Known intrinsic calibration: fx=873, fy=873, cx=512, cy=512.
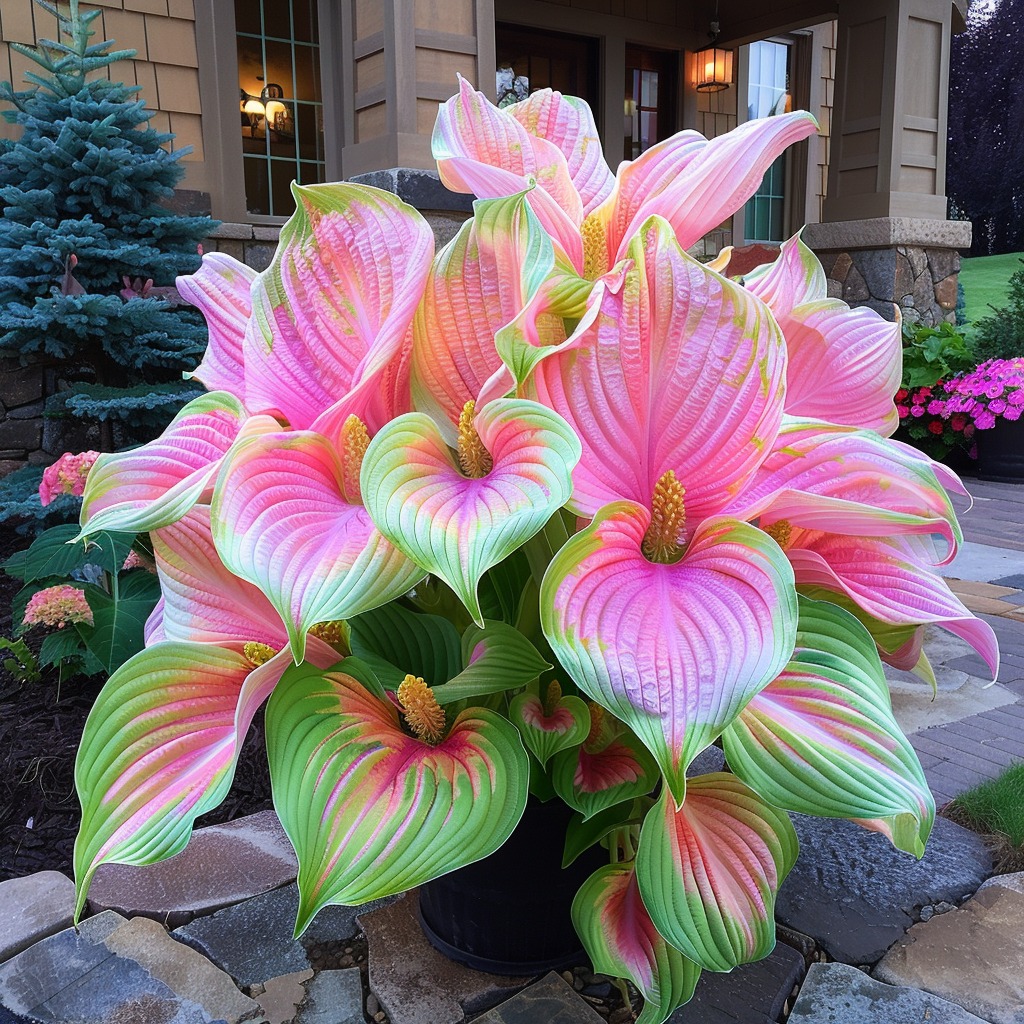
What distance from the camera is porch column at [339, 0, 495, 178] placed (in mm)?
3713

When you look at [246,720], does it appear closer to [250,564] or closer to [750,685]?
[250,564]

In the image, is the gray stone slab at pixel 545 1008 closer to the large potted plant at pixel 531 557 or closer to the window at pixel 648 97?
the large potted plant at pixel 531 557

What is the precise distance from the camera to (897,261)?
6.21m

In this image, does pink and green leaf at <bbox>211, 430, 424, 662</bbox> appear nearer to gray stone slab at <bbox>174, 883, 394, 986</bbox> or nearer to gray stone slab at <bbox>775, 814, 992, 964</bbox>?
gray stone slab at <bbox>174, 883, 394, 986</bbox>

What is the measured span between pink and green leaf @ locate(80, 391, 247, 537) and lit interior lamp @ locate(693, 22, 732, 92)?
7772 millimetres

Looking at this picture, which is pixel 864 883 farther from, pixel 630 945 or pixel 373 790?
pixel 373 790

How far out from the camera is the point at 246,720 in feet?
2.49

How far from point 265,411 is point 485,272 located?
26 cm

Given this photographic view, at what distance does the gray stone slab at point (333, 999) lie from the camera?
108 centimetres

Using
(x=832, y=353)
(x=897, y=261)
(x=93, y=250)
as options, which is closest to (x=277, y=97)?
(x=93, y=250)

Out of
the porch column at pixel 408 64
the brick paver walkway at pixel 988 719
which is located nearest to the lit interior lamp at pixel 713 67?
the porch column at pixel 408 64

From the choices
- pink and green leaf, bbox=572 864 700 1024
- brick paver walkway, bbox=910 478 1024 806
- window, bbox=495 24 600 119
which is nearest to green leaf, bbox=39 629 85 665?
pink and green leaf, bbox=572 864 700 1024

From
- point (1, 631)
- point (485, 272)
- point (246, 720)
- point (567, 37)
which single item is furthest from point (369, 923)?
point (567, 37)

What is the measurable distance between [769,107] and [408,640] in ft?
29.1
